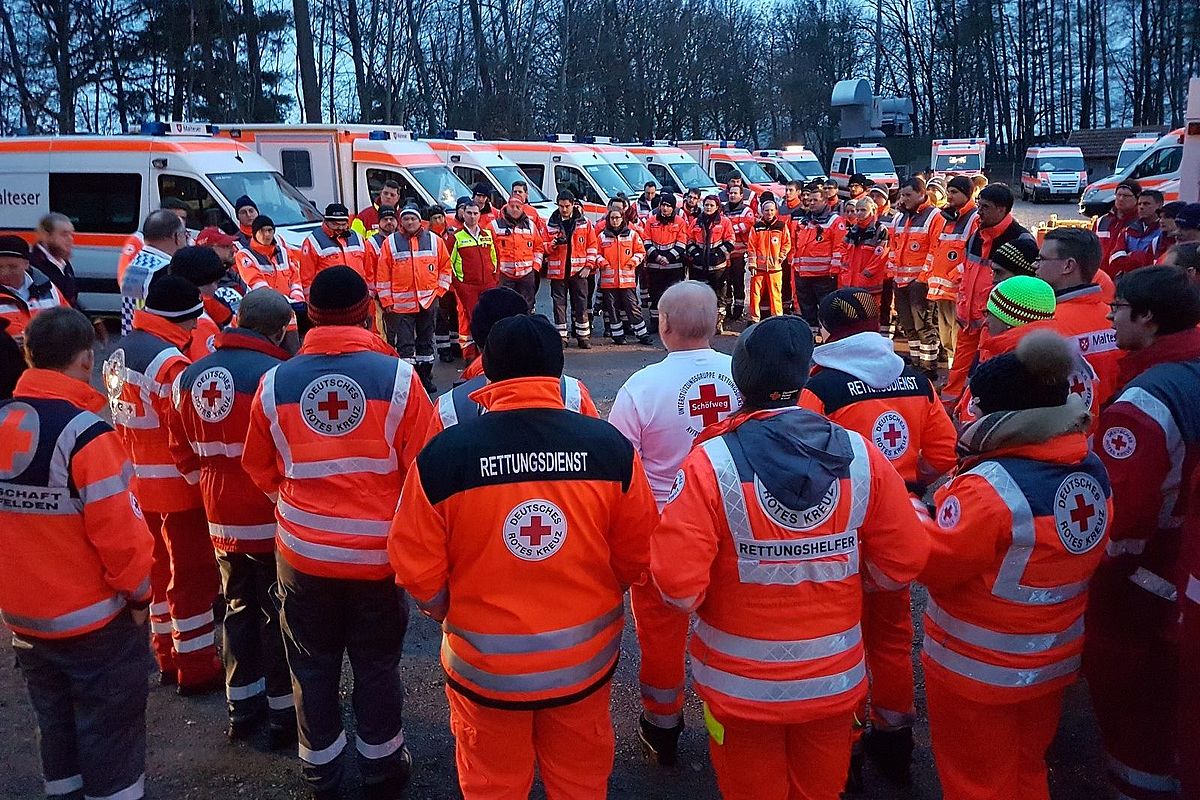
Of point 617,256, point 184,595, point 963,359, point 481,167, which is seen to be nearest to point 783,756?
point 184,595

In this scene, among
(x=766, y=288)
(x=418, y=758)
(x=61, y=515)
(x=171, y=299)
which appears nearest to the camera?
(x=61, y=515)

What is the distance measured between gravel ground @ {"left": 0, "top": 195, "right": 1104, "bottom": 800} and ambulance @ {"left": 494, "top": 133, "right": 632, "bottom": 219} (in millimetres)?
16287

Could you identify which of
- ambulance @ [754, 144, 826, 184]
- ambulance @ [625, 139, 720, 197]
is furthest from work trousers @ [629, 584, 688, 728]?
ambulance @ [754, 144, 826, 184]

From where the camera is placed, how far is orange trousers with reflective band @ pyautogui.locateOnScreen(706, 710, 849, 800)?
286cm

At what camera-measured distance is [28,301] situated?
6004mm

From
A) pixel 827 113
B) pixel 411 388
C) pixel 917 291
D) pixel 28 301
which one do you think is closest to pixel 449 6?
pixel 827 113

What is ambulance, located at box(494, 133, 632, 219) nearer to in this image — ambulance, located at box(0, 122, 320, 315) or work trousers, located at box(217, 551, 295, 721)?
ambulance, located at box(0, 122, 320, 315)

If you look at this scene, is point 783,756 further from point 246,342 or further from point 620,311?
point 620,311

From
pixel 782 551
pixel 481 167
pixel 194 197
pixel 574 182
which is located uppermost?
pixel 481 167

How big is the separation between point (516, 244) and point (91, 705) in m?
9.48

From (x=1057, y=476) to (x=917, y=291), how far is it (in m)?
8.49

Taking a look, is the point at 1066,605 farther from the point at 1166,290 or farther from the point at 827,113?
the point at 827,113

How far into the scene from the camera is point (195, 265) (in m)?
5.15

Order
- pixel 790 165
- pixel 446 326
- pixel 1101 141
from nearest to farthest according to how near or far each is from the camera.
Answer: pixel 446 326 → pixel 790 165 → pixel 1101 141
